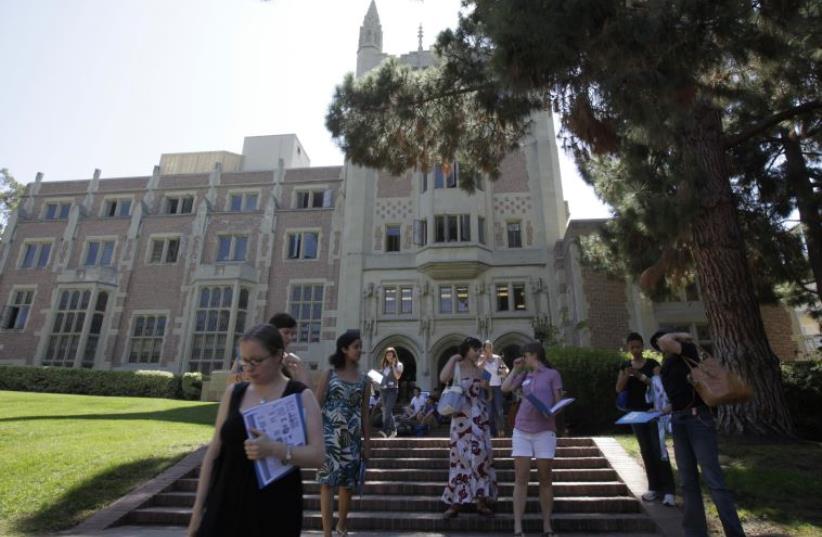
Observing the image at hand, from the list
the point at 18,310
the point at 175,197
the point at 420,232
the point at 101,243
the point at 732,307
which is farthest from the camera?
the point at 175,197

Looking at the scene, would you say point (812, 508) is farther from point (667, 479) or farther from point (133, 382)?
point (133, 382)

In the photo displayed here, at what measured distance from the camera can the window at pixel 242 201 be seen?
26422mm

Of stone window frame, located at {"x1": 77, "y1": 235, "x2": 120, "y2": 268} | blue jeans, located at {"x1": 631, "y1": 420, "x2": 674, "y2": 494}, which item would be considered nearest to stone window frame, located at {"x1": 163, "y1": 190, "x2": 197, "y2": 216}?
stone window frame, located at {"x1": 77, "y1": 235, "x2": 120, "y2": 268}

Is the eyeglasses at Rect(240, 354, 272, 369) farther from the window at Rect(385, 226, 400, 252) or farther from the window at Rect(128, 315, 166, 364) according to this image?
the window at Rect(128, 315, 166, 364)

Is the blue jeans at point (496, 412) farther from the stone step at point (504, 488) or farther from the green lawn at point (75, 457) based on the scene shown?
the green lawn at point (75, 457)

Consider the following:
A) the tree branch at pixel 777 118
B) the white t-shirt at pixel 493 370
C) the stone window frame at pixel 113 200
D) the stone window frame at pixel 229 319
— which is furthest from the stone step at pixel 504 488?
the stone window frame at pixel 113 200

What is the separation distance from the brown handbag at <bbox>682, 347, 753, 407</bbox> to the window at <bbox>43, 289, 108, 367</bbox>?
27.4 meters

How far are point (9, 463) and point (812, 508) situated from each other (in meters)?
10.3

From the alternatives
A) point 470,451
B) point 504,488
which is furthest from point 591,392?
point 470,451

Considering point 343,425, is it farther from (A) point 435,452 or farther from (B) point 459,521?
(A) point 435,452

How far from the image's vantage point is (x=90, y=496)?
6113 millimetres

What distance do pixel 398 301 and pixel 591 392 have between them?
11.5 m

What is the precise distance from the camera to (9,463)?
6938 millimetres

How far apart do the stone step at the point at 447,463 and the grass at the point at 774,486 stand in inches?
27.0
